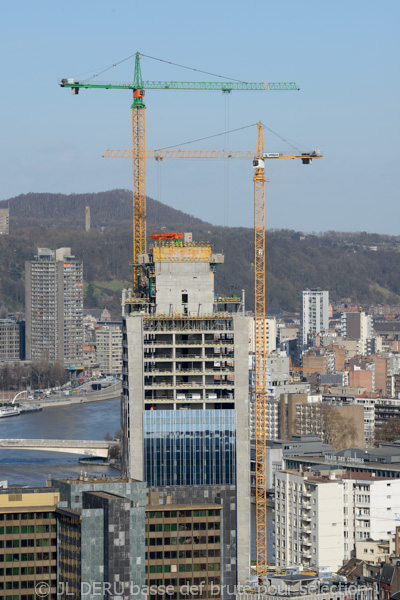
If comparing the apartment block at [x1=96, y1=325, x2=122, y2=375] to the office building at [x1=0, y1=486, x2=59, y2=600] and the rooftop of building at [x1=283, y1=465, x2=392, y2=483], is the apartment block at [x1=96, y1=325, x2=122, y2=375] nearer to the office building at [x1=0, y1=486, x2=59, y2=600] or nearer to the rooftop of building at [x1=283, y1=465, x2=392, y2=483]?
the rooftop of building at [x1=283, y1=465, x2=392, y2=483]

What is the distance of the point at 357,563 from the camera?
194ft

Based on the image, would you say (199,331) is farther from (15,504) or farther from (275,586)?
(15,504)

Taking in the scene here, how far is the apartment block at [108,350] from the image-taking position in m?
176

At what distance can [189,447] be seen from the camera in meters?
53.2

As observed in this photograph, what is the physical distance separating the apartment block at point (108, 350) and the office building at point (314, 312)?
21.8 metres

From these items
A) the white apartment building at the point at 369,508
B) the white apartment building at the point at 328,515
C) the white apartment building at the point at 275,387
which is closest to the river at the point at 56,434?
the white apartment building at the point at 328,515

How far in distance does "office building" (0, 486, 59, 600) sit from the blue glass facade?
406 inches

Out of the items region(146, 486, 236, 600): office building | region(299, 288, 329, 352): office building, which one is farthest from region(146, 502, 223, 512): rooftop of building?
region(299, 288, 329, 352): office building

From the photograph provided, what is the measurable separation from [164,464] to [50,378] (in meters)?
113

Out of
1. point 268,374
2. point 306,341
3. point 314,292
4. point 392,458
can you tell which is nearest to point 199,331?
point 392,458

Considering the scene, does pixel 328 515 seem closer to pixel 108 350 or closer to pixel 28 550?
pixel 28 550

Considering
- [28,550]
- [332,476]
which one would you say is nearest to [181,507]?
[28,550]

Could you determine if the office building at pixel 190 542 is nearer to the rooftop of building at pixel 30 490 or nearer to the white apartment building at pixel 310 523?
the rooftop of building at pixel 30 490

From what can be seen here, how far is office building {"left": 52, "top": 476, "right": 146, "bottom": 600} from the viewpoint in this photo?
4131cm
